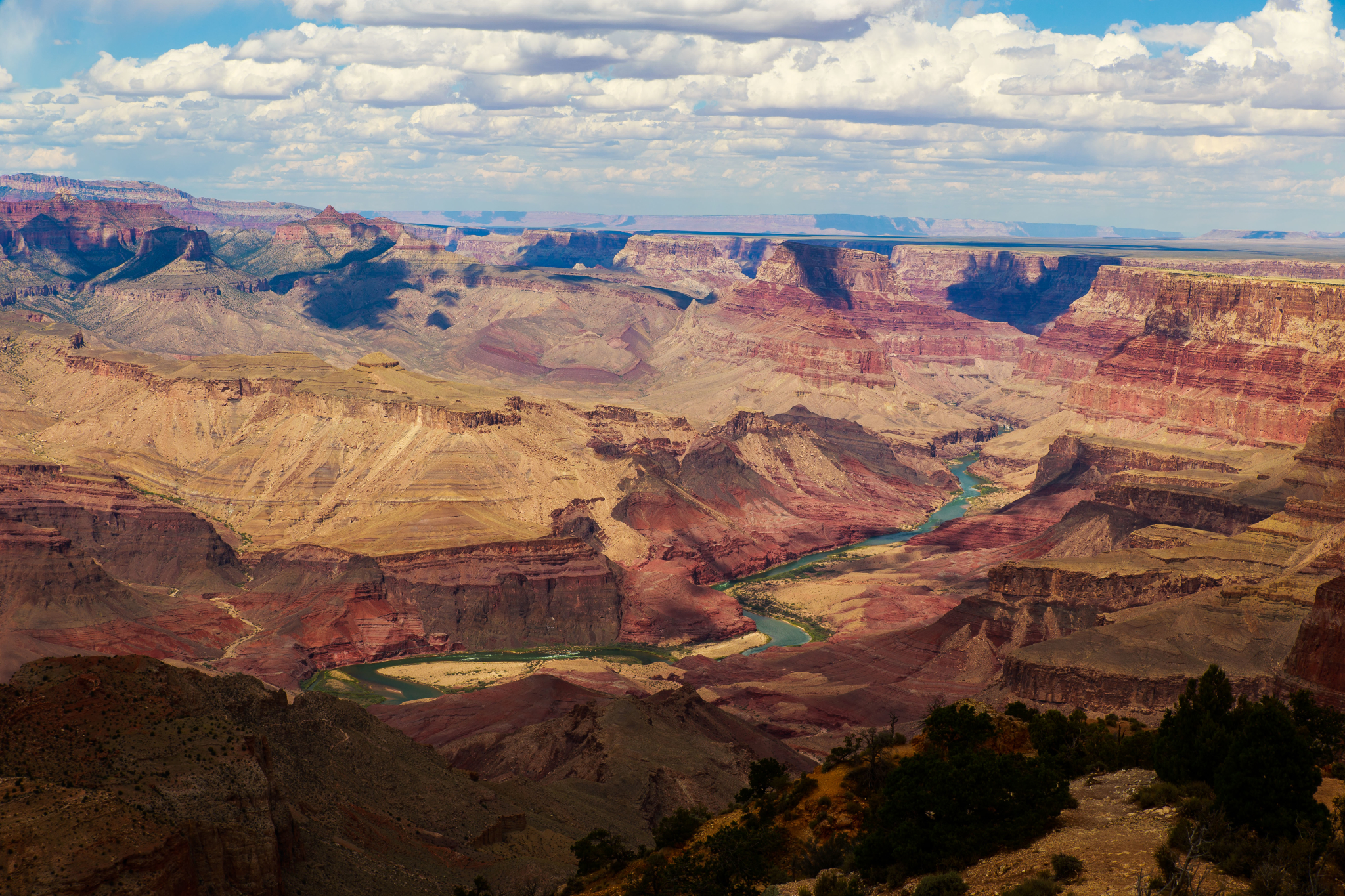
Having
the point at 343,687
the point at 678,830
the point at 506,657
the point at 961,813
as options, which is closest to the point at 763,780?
the point at 678,830

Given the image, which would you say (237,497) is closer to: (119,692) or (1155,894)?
(119,692)

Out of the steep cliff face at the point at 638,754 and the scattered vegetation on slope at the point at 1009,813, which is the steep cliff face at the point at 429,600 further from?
the scattered vegetation on slope at the point at 1009,813

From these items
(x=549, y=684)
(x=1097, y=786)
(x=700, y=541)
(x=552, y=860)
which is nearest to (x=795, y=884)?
(x=1097, y=786)

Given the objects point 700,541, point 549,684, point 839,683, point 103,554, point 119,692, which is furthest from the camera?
point 700,541

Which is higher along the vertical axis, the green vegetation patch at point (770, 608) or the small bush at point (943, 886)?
the small bush at point (943, 886)

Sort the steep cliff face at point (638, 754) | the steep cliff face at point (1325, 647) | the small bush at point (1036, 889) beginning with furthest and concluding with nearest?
1. the steep cliff face at point (638, 754)
2. the steep cliff face at point (1325, 647)
3. the small bush at point (1036, 889)

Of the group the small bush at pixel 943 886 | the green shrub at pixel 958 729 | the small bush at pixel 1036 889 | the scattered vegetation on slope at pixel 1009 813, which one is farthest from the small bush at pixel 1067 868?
the green shrub at pixel 958 729
